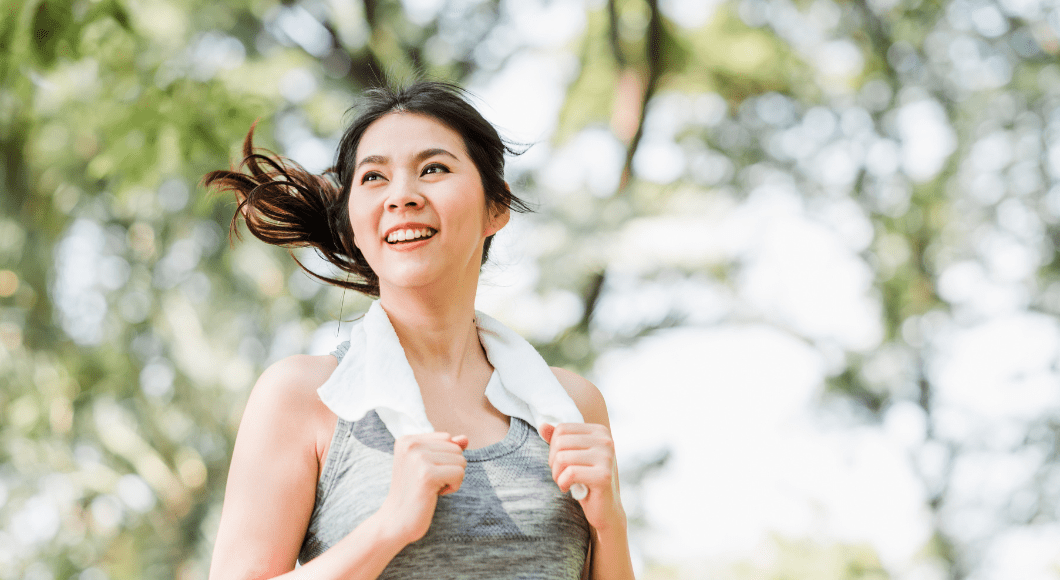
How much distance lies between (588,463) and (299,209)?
86 cm

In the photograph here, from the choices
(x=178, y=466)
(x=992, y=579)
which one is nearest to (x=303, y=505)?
(x=178, y=466)

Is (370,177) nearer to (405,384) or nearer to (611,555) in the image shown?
(405,384)

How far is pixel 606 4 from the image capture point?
23.5 ft

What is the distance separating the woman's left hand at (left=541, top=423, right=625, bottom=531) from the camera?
1510 mm

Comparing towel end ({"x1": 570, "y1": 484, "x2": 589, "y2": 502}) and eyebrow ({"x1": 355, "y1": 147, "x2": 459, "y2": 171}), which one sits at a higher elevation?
eyebrow ({"x1": 355, "y1": 147, "x2": 459, "y2": 171})

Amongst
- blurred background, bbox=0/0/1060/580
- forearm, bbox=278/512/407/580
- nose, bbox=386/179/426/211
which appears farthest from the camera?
blurred background, bbox=0/0/1060/580

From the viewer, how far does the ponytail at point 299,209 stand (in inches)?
76.8

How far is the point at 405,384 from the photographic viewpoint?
63.0 inches

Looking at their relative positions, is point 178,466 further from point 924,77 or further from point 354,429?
point 924,77

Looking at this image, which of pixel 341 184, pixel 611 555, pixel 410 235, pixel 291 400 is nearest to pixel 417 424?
pixel 291 400

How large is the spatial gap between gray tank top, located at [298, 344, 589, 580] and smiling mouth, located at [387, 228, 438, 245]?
305 millimetres

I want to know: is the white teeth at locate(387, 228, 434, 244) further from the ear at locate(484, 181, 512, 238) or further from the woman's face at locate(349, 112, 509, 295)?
the ear at locate(484, 181, 512, 238)

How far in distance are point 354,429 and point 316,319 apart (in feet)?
18.1

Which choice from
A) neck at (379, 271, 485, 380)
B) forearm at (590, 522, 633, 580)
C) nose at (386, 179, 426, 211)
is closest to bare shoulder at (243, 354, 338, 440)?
neck at (379, 271, 485, 380)
